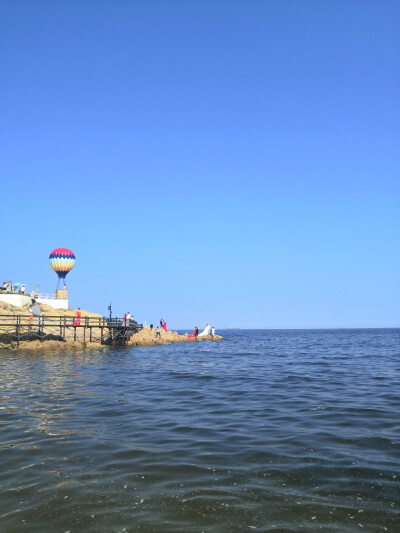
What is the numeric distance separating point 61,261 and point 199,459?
266 ft

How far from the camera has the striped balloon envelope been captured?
3314 inches

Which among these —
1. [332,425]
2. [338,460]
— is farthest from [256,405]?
[338,460]

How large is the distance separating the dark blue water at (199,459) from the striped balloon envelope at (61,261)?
7093cm

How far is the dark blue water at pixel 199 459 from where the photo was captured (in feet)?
19.7

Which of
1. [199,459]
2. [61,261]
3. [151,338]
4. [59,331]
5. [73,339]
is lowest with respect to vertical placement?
[199,459]

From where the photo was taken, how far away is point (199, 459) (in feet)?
27.6

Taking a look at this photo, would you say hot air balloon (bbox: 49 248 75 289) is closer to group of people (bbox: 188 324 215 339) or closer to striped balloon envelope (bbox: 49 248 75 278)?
striped balloon envelope (bbox: 49 248 75 278)

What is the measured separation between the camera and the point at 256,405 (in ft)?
44.8

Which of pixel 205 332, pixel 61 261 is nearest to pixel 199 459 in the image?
pixel 205 332

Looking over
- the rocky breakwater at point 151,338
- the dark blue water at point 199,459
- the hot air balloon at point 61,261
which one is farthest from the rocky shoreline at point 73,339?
the dark blue water at point 199,459

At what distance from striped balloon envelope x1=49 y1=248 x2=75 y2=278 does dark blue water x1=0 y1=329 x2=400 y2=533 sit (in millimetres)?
70928

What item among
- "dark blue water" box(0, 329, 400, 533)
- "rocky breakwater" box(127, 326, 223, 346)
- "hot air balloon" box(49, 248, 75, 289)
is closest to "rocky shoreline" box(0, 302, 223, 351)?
"rocky breakwater" box(127, 326, 223, 346)

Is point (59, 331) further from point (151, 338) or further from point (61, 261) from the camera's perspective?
point (61, 261)

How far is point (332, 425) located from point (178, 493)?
19.3 ft
